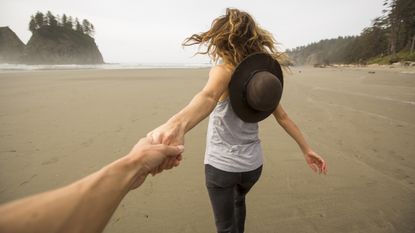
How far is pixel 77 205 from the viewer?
78 centimetres

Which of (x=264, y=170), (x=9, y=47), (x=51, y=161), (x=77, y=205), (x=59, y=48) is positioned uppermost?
(x=59, y=48)

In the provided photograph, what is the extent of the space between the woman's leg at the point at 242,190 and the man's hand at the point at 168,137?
71cm

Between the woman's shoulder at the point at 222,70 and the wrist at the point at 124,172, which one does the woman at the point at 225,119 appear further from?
the wrist at the point at 124,172

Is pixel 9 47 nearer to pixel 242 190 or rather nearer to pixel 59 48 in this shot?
pixel 59 48

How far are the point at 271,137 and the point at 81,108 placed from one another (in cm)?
548

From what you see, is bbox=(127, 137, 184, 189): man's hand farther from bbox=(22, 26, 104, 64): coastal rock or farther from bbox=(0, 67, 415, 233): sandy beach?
bbox=(22, 26, 104, 64): coastal rock

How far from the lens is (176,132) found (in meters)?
1.31

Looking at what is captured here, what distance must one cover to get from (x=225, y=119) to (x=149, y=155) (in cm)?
70

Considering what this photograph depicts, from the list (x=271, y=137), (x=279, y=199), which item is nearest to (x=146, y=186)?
(x=279, y=199)

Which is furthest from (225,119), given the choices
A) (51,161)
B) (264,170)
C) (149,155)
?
(51,161)

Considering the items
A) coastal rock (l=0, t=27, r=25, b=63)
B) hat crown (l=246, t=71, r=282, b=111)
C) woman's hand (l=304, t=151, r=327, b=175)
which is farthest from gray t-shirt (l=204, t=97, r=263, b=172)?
coastal rock (l=0, t=27, r=25, b=63)

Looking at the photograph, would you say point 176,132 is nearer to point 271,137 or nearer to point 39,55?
point 271,137

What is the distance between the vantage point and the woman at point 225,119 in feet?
4.65

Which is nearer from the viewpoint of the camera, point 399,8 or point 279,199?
point 279,199
